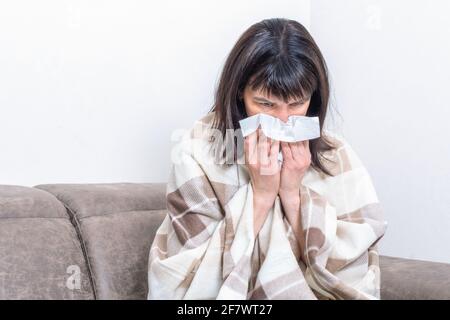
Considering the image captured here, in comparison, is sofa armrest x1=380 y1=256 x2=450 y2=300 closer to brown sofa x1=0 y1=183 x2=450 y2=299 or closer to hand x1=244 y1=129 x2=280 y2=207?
brown sofa x1=0 y1=183 x2=450 y2=299

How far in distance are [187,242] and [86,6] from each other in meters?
0.64

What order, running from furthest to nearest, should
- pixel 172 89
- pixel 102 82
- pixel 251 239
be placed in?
pixel 172 89, pixel 102 82, pixel 251 239

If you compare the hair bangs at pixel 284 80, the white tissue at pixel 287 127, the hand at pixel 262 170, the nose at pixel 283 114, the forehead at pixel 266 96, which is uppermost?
the hair bangs at pixel 284 80

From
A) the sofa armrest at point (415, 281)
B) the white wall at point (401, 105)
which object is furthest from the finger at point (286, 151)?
the white wall at point (401, 105)

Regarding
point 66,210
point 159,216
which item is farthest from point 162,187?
point 66,210

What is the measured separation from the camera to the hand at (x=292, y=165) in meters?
1.25

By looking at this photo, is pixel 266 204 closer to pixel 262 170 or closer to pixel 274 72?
pixel 262 170

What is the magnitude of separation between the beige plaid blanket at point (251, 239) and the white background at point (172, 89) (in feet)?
1.12

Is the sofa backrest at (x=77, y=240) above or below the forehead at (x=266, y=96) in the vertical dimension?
below

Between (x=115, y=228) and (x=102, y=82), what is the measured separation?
0.39 m

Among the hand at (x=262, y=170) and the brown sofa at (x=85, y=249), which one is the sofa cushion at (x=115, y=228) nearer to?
the brown sofa at (x=85, y=249)

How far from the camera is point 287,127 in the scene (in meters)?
1.23

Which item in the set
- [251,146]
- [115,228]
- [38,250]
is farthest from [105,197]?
[251,146]

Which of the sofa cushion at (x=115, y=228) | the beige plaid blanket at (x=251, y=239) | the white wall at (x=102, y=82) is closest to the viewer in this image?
the beige plaid blanket at (x=251, y=239)
